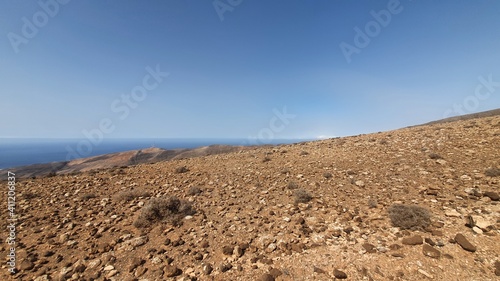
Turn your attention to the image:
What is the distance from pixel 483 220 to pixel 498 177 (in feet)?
13.8

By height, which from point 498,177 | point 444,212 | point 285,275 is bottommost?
point 285,275

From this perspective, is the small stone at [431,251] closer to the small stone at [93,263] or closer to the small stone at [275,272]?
the small stone at [275,272]

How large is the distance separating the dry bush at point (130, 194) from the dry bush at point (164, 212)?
7.07 ft

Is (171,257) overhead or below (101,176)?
below

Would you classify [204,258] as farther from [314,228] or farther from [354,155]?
[354,155]

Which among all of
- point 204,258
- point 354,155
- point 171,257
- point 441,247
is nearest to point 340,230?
point 441,247

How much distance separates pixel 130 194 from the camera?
29.6 ft

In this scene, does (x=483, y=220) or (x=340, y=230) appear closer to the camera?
(x=483, y=220)

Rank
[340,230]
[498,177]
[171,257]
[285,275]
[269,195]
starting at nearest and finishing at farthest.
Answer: [285,275] → [171,257] → [340,230] → [498,177] → [269,195]

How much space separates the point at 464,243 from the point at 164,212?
8.41 meters

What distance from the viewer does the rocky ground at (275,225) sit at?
462 centimetres

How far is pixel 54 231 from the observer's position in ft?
21.4

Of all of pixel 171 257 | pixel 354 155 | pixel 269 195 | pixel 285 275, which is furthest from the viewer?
pixel 354 155

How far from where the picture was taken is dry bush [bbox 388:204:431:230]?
5.65 metres
